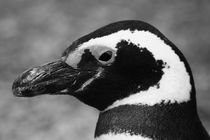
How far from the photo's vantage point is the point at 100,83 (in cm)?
183

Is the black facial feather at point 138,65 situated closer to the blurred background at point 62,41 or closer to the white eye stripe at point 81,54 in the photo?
the white eye stripe at point 81,54

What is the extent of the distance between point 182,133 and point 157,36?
262 mm

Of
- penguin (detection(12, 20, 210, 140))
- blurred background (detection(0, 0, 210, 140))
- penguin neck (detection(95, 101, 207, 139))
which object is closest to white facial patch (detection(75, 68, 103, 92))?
penguin (detection(12, 20, 210, 140))

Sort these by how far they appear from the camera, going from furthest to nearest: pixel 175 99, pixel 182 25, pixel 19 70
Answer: pixel 182 25
pixel 19 70
pixel 175 99

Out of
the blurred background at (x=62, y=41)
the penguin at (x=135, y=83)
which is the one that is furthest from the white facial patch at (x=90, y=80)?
the blurred background at (x=62, y=41)

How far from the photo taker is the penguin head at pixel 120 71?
1.77 meters

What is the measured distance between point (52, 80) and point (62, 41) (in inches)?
133

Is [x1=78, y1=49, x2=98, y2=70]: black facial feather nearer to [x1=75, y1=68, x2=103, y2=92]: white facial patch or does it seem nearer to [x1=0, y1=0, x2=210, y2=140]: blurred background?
[x1=75, y1=68, x2=103, y2=92]: white facial patch

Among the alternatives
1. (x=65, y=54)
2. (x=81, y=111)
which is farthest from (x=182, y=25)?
(x=65, y=54)

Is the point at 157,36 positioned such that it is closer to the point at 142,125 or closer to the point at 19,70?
the point at 142,125

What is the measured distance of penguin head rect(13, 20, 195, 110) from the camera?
177cm

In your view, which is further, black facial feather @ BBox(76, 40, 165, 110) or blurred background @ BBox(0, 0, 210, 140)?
blurred background @ BBox(0, 0, 210, 140)

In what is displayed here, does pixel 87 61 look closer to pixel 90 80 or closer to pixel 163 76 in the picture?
pixel 90 80

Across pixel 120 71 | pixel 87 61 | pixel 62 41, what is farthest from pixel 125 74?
pixel 62 41
